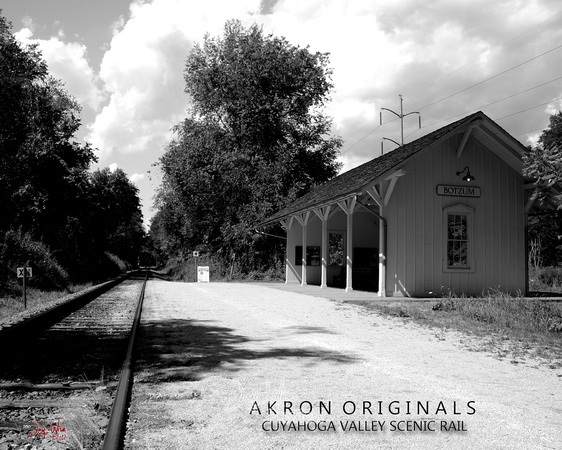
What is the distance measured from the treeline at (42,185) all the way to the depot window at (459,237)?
12.3 m

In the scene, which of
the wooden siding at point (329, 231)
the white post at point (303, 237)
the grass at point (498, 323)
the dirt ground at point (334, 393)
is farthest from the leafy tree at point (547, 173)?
the white post at point (303, 237)

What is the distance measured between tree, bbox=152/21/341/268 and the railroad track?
2453 cm

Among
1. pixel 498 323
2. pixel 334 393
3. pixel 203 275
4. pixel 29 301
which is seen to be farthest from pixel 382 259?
pixel 203 275

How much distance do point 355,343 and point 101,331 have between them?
4.34 metres

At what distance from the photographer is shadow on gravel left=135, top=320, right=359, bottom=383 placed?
19.1 feet

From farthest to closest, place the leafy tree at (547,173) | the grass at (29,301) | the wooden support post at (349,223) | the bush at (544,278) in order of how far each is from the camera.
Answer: the bush at (544,278) → the wooden support post at (349,223) → the grass at (29,301) → the leafy tree at (547,173)

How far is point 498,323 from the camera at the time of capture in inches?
385

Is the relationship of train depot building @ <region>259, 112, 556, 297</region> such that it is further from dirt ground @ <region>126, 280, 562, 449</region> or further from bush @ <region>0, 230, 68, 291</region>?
bush @ <region>0, 230, 68, 291</region>

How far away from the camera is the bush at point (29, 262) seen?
21.2 m

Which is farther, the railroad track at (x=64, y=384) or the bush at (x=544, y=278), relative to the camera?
the bush at (x=544, y=278)

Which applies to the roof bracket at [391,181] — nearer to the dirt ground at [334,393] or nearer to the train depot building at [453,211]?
the train depot building at [453,211]

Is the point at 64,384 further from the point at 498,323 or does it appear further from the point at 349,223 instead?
the point at 349,223

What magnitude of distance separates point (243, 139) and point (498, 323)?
28.5 metres

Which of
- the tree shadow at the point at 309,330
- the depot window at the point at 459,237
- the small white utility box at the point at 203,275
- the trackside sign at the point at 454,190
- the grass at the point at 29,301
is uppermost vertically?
the trackside sign at the point at 454,190
